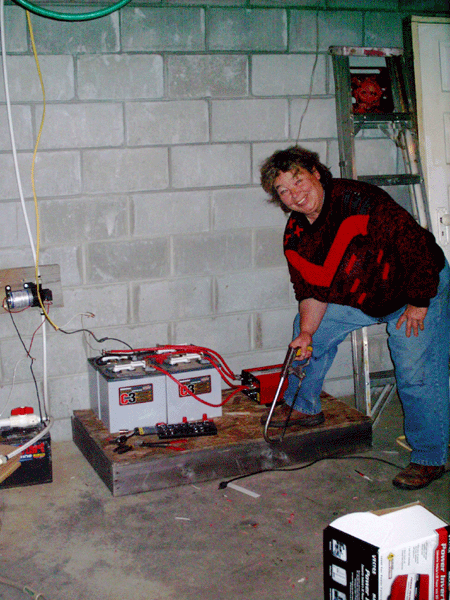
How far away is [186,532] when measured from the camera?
2.14 meters

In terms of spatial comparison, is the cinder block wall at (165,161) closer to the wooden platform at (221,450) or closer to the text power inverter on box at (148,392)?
the text power inverter on box at (148,392)

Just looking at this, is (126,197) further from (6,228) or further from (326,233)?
(326,233)

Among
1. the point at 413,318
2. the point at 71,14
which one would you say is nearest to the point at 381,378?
the point at 413,318

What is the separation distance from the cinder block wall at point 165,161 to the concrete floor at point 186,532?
67cm

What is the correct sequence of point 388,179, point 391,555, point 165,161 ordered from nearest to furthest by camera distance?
point 391,555
point 165,161
point 388,179

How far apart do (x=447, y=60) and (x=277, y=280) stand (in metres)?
1.34

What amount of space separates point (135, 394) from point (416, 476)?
111 centimetres

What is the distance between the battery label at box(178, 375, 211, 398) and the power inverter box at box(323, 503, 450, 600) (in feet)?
3.97

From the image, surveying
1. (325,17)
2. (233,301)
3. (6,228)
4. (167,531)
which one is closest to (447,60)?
(325,17)

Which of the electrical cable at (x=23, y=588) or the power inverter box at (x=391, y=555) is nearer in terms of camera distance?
the power inverter box at (x=391, y=555)

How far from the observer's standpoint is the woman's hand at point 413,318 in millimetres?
2328

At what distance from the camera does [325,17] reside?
304cm

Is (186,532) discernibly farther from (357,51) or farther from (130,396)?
(357,51)

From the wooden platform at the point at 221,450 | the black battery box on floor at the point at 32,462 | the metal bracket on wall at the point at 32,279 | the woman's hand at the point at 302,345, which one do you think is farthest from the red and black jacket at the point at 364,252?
the black battery box on floor at the point at 32,462
